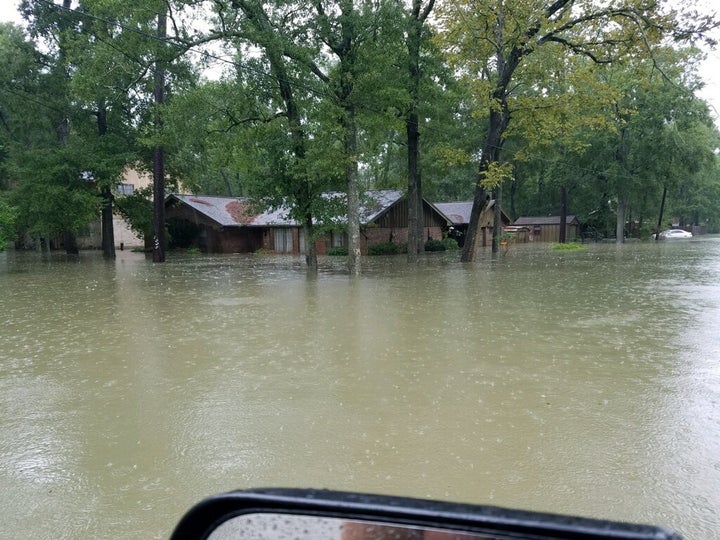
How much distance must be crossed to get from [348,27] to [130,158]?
14968mm

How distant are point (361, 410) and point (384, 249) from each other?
2975cm

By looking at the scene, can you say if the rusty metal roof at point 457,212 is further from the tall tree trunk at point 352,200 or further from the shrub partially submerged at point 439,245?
the tall tree trunk at point 352,200

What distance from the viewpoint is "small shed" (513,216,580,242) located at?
2253 inches

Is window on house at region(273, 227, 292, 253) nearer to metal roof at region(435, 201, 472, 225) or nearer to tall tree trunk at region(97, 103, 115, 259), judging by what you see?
tall tree trunk at region(97, 103, 115, 259)

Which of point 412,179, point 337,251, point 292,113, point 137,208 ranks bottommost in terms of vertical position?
point 337,251

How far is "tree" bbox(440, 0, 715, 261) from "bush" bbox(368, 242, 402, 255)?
42.2 ft

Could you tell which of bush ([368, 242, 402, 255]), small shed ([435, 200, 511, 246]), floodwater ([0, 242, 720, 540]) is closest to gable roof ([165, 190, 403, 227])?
bush ([368, 242, 402, 255])

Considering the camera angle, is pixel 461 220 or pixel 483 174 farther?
pixel 461 220

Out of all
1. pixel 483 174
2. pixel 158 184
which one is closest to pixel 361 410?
pixel 483 174

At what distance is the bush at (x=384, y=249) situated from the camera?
114 feet

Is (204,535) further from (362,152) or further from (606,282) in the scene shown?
(362,152)

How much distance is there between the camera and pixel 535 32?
20.5m

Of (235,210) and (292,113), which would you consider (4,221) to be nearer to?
(292,113)

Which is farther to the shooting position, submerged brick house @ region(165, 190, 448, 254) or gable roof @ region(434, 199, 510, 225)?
gable roof @ region(434, 199, 510, 225)
